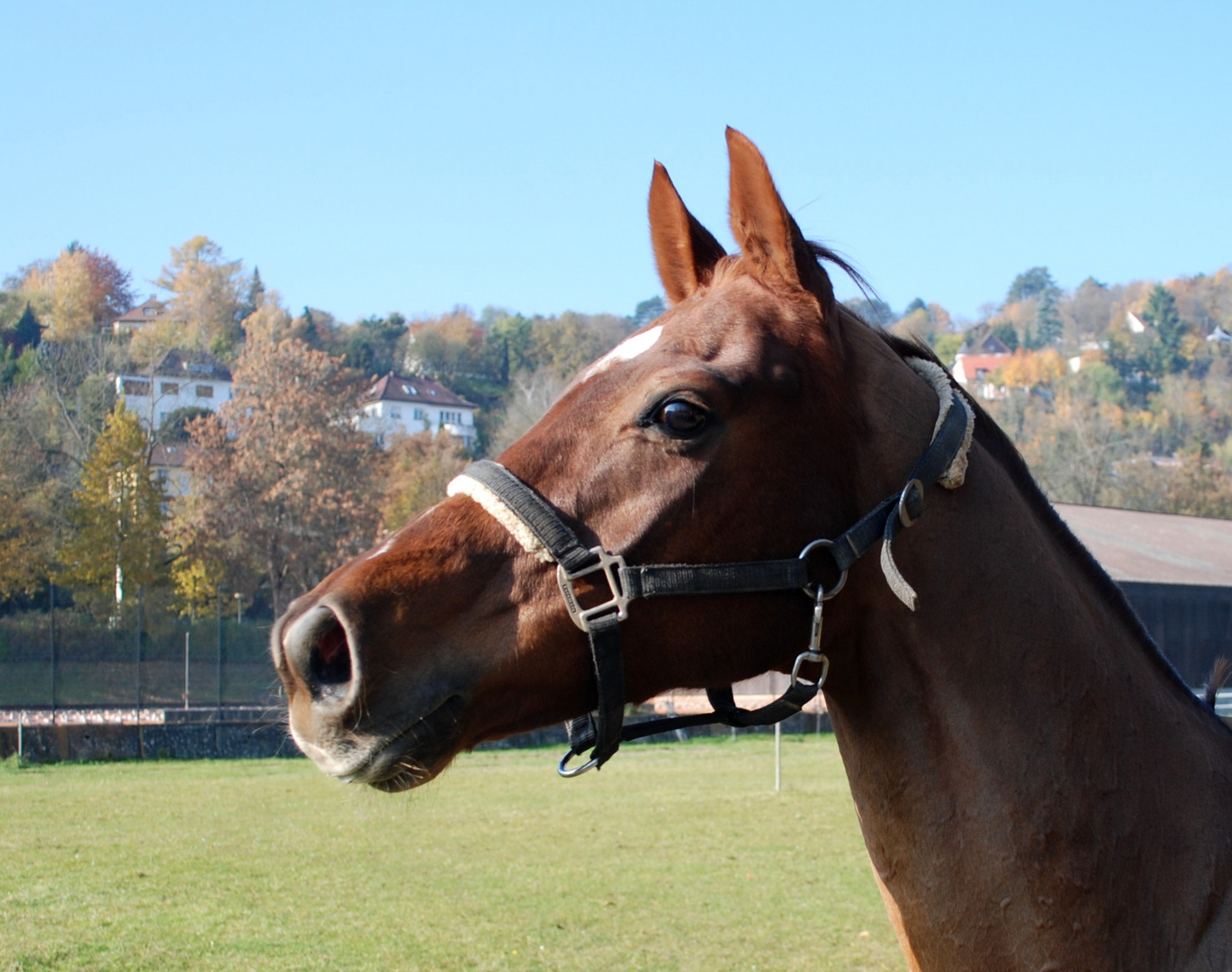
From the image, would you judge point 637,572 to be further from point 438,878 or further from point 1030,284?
point 1030,284

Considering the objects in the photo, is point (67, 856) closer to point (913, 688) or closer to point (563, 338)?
point (913, 688)

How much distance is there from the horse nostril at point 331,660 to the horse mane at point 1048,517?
1.19 m

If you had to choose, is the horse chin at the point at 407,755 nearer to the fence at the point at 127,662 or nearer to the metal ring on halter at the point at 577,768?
the metal ring on halter at the point at 577,768

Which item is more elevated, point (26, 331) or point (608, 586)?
point (26, 331)

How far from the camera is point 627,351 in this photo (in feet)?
6.53

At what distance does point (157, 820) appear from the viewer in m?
11.9

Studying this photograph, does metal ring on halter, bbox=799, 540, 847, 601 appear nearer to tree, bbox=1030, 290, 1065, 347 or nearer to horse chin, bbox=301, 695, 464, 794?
horse chin, bbox=301, 695, 464, 794

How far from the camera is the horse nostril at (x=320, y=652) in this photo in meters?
1.65

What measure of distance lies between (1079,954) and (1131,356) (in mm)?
117851

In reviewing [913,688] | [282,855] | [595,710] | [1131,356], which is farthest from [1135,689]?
[1131,356]

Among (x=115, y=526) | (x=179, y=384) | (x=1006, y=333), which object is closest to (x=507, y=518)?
(x=115, y=526)

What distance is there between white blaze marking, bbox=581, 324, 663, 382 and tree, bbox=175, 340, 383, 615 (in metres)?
39.3

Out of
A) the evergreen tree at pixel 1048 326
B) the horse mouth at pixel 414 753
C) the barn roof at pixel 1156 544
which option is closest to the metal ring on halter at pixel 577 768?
the horse mouth at pixel 414 753

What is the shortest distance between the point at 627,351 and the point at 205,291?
10068cm
